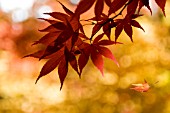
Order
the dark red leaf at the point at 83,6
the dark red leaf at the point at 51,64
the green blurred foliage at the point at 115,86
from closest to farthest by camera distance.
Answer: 1. the dark red leaf at the point at 83,6
2. the dark red leaf at the point at 51,64
3. the green blurred foliage at the point at 115,86

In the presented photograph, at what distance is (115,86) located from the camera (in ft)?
10.5

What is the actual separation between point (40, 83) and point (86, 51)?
2.72 metres

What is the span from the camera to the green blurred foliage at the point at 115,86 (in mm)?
3150

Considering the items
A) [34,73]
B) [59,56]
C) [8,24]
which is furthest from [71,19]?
[8,24]

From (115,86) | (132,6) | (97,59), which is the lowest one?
(115,86)

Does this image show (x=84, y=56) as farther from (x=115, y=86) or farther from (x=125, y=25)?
(x=115, y=86)

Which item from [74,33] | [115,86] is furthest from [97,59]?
[115,86]

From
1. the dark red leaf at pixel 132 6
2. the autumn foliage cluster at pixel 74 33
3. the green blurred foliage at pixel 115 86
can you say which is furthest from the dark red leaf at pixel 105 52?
the green blurred foliage at pixel 115 86

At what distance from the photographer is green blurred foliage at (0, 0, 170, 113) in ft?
10.3

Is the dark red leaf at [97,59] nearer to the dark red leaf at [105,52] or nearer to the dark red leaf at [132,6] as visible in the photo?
the dark red leaf at [105,52]

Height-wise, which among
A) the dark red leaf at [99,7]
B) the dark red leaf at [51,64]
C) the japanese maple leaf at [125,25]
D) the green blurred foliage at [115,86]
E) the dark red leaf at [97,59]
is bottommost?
the green blurred foliage at [115,86]

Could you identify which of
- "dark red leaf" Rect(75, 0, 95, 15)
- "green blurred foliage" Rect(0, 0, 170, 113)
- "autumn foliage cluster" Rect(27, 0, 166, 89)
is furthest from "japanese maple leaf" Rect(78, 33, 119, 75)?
"green blurred foliage" Rect(0, 0, 170, 113)

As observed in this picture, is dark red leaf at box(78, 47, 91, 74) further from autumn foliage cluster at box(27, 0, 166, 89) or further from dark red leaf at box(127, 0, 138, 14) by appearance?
dark red leaf at box(127, 0, 138, 14)

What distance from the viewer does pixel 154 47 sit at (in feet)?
10.7
